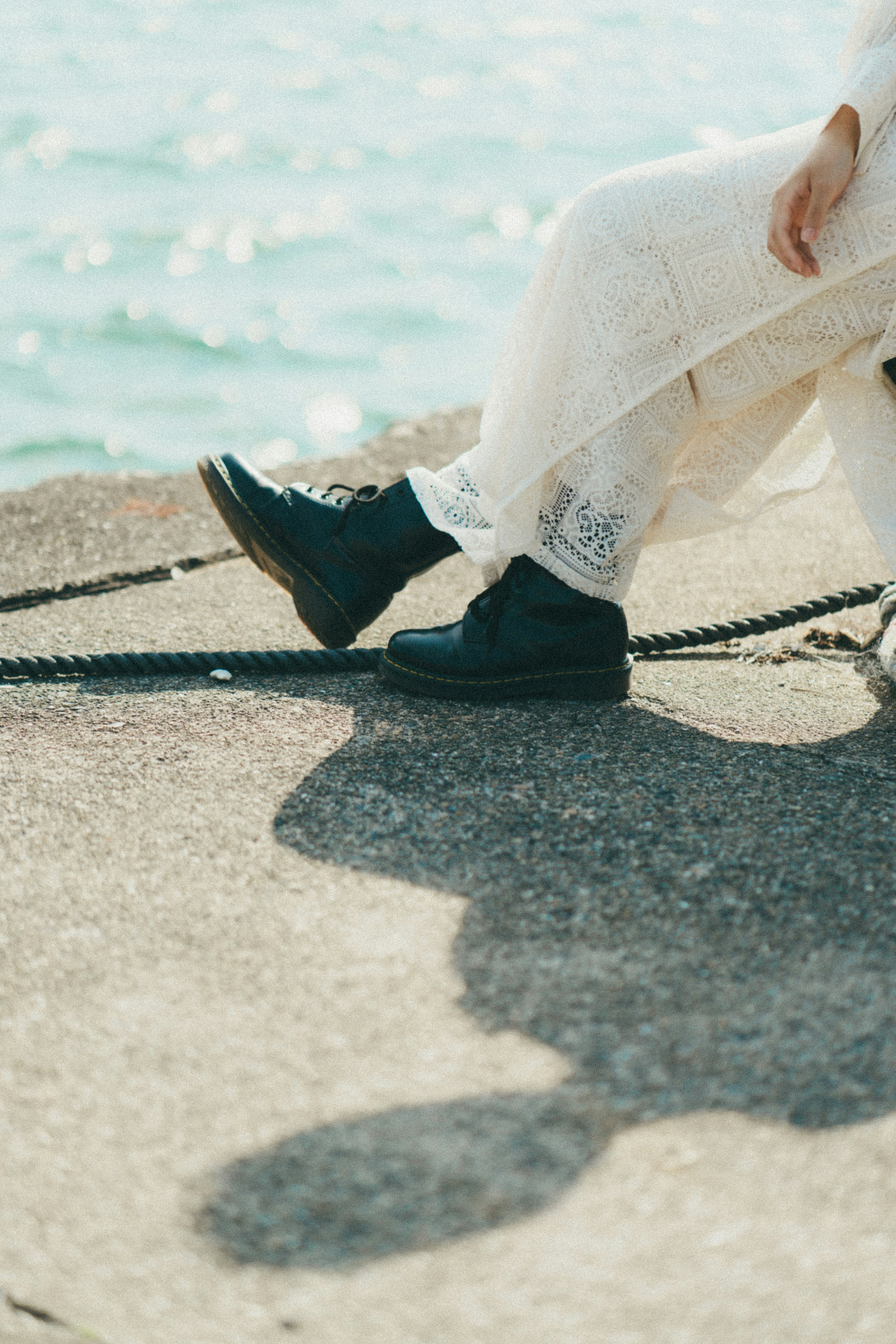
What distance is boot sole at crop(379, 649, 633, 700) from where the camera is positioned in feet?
5.59

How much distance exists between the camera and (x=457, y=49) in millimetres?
12844

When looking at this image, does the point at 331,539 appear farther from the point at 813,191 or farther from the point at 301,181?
the point at 301,181

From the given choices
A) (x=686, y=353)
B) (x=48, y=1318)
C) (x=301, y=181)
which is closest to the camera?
(x=48, y=1318)

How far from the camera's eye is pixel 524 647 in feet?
5.50

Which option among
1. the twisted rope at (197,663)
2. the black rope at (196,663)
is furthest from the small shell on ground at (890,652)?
the twisted rope at (197,663)

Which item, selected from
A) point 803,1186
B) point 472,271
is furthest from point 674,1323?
point 472,271

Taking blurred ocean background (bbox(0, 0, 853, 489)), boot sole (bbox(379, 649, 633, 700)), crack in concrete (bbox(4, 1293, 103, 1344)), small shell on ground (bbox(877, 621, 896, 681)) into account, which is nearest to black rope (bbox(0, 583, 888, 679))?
boot sole (bbox(379, 649, 633, 700))

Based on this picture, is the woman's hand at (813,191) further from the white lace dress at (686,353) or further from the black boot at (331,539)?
the black boot at (331,539)

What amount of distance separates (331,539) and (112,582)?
0.67 m

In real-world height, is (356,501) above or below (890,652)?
above

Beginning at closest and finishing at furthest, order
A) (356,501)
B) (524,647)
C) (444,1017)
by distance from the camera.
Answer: (444,1017), (524,647), (356,501)

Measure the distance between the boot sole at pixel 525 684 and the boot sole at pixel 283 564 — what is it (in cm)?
14

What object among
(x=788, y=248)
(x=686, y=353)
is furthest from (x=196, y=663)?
(x=788, y=248)

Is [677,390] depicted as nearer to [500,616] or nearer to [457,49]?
[500,616]
